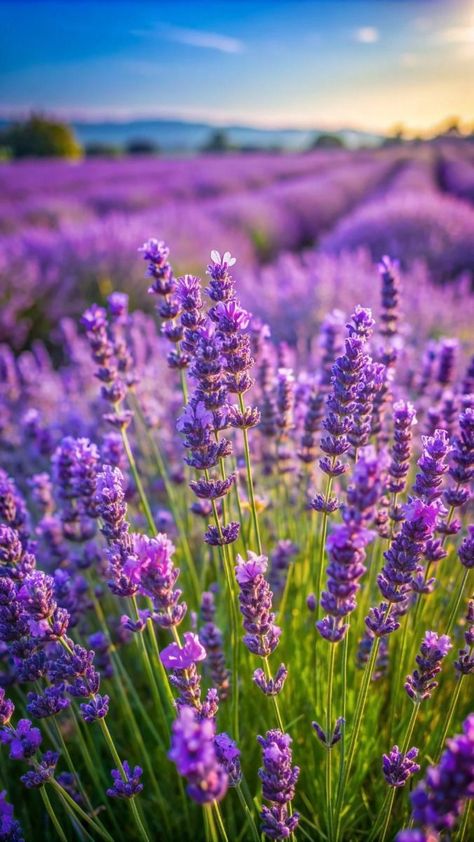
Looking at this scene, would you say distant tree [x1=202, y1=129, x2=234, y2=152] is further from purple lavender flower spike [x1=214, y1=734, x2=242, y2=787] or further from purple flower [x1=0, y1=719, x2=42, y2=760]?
purple lavender flower spike [x1=214, y1=734, x2=242, y2=787]

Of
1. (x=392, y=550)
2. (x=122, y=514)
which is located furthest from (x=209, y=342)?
(x=392, y=550)

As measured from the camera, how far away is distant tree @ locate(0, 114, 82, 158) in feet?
97.0

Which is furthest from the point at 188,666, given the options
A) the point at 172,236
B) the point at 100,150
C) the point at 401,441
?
the point at 100,150

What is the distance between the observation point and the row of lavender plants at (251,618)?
101 centimetres

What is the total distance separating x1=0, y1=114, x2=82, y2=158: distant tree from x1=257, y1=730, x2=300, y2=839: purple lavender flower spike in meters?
33.6

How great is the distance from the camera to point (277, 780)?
98 cm

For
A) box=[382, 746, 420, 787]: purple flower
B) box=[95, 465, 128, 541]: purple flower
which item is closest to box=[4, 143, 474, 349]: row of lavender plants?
box=[95, 465, 128, 541]: purple flower

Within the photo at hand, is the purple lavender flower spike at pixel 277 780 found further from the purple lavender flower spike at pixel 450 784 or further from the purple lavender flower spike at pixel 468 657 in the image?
the purple lavender flower spike at pixel 468 657

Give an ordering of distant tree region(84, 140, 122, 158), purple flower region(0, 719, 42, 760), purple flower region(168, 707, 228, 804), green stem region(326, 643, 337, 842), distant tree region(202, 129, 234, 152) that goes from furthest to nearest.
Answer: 1. distant tree region(202, 129, 234, 152)
2. distant tree region(84, 140, 122, 158)
3. purple flower region(0, 719, 42, 760)
4. green stem region(326, 643, 337, 842)
5. purple flower region(168, 707, 228, 804)

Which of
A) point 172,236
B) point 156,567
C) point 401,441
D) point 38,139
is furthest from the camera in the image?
point 38,139

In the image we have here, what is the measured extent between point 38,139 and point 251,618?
3382cm

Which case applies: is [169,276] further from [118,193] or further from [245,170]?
[245,170]

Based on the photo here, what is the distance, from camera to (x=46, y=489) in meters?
2.03

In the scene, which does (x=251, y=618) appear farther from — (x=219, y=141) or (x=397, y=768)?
(x=219, y=141)
